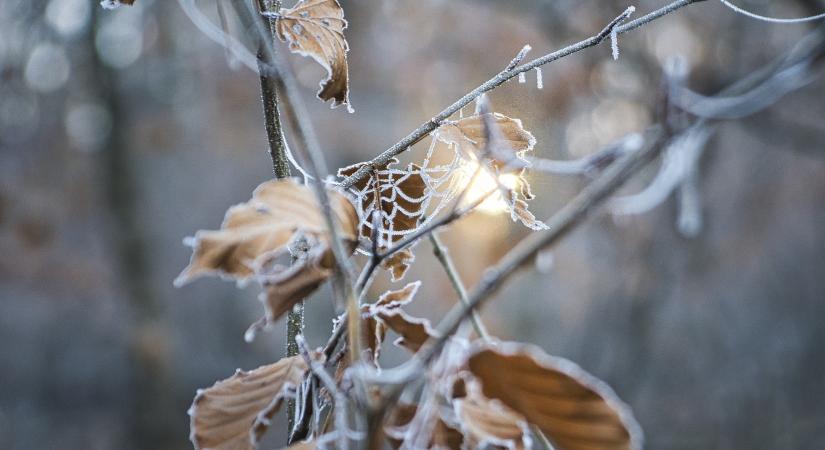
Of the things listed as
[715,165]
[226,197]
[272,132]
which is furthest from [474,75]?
[272,132]

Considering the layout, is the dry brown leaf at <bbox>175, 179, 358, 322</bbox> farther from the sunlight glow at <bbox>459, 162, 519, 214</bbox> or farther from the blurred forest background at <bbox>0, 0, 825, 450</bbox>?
the blurred forest background at <bbox>0, 0, 825, 450</bbox>

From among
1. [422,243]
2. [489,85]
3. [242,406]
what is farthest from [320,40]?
[422,243]

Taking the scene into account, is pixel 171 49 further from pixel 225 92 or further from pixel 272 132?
pixel 272 132

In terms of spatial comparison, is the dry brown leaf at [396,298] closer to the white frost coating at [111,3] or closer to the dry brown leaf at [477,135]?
the dry brown leaf at [477,135]

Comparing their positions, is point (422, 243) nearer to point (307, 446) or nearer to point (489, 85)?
point (489, 85)

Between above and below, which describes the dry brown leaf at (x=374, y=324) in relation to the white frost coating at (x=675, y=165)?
below

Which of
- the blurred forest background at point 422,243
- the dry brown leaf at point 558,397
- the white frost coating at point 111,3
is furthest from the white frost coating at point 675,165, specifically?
the blurred forest background at point 422,243
